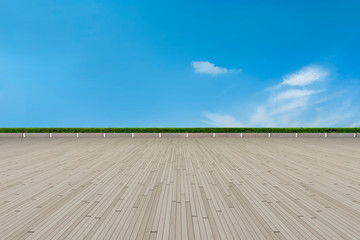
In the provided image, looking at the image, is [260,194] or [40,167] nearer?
[260,194]

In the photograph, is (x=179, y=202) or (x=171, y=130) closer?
(x=179, y=202)

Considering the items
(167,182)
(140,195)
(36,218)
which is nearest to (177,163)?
(167,182)

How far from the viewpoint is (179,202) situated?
3775 mm

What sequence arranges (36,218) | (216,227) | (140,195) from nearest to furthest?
(216,227)
(36,218)
(140,195)

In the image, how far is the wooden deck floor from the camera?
2.84 m

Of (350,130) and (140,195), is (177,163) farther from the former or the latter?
(350,130)

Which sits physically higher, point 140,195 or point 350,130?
point 350,130

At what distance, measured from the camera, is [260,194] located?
422 centimetres

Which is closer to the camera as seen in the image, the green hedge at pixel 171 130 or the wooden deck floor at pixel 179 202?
the wooden deck floor at pixel 179 202

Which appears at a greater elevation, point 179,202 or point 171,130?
point 171,130

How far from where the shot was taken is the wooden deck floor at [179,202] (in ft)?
9.32

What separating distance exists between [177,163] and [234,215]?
4.03m

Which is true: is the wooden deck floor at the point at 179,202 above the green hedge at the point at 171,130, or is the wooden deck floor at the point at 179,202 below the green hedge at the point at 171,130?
below

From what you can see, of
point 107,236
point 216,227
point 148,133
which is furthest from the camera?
point 148,133
